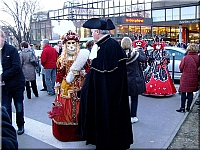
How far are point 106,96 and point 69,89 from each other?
107cm

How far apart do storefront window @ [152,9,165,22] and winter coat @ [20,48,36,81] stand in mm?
24094

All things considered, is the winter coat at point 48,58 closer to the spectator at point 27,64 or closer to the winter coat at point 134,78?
the spectator at point 27,64

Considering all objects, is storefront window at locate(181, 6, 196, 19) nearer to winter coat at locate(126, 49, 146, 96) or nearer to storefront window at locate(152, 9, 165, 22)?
storefront window at locate(152, 9, 165, 22)

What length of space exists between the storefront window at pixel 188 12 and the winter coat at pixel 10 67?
1029 inches

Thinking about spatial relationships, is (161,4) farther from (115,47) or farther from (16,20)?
(115,47)

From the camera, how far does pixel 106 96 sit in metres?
3.94

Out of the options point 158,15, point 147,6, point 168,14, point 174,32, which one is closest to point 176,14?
point 168,14

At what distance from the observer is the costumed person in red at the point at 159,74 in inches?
330

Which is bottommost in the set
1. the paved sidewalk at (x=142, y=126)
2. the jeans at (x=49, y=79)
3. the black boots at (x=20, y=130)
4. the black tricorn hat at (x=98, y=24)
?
the paved sidewalk at (x=142, y=126)

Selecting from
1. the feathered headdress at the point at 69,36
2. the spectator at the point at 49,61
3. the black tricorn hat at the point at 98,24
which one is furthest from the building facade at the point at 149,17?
the black tricorn hat at the point at 98,24

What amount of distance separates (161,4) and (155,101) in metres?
25.0

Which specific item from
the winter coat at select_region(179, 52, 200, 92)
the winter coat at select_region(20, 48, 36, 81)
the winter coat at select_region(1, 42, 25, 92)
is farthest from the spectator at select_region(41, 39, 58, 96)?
the winter coat at select_region(179, 52, 200, 92)

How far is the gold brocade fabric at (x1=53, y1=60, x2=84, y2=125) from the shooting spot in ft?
15.6

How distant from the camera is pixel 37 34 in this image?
3906 cm
